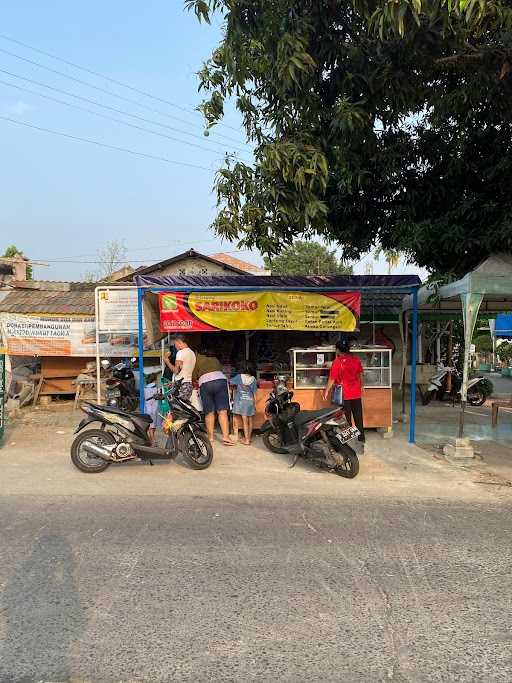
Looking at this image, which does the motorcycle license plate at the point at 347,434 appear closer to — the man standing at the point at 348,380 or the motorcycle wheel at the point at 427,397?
the man standing at the point at 348,380

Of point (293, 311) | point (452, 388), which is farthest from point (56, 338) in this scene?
point (452, 388)

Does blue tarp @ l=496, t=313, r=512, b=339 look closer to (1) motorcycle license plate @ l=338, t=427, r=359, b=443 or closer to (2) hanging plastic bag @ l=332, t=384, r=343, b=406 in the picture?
(2) hanging plastic bag @ l=332, t=384, r=343, b=406

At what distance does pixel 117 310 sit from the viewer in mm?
10352

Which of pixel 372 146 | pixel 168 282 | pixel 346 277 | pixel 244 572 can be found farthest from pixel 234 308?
pixel 244 572

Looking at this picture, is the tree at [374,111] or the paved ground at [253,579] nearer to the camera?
the paved ground at [253,579]

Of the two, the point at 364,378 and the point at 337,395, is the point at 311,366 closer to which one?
the point at 337,395

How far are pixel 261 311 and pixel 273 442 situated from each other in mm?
2118

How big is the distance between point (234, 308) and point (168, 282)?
1146 mm

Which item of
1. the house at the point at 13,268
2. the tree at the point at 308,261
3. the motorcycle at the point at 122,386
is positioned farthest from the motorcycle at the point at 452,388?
the tree at the point at 308,261

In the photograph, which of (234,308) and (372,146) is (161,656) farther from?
(372,146)

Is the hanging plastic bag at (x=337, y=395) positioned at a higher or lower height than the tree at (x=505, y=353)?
lower

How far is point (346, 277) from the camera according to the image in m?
8.83

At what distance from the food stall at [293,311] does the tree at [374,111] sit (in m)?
0.92

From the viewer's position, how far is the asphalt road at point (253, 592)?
2.81 metres
